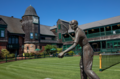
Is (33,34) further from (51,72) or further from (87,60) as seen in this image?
(87,60)

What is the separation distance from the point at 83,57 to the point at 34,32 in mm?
34878

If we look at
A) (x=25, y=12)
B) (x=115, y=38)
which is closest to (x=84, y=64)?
(x=115, y=38)

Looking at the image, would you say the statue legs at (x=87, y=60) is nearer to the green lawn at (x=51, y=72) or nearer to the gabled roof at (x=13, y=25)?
the green lawn at (x=51, y=72)

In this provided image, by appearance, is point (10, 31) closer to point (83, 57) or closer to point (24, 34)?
point (24, 34)

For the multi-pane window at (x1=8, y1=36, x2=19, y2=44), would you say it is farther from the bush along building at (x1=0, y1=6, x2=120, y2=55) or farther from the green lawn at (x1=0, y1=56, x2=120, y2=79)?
the green lawn at (x1=0, y1=56, x2=120, y2=79)

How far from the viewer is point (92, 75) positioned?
3451 mm

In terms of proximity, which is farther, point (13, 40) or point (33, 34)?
point (33, 34)

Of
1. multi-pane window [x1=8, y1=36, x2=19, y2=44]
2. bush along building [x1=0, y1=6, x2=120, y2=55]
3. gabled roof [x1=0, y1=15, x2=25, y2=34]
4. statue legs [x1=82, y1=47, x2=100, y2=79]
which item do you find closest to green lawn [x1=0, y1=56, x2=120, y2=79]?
statue legs [x1=82, y1=47, x2=100, y2=79]

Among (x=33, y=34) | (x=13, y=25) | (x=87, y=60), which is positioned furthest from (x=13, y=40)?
(x=87, y=60)

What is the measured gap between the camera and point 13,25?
1453 inches

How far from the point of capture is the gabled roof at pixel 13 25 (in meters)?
34.8

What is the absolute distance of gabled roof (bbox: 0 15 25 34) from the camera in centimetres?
3481

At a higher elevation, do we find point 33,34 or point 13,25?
point 13,25

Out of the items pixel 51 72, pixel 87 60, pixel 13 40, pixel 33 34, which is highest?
pixel 33 34
